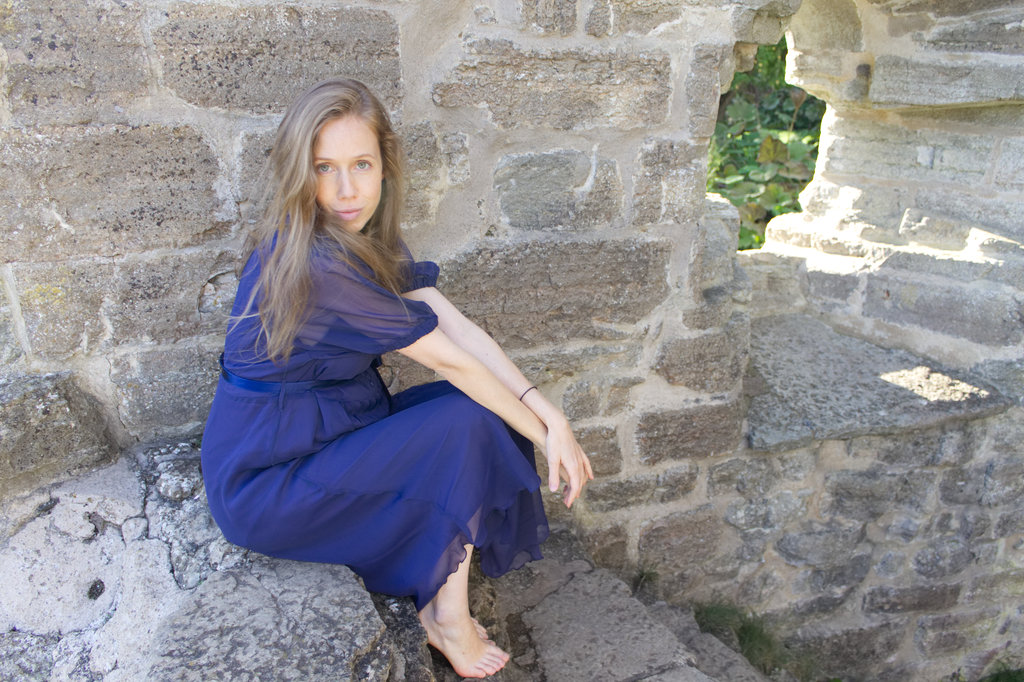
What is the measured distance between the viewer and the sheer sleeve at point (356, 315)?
1.58 meters

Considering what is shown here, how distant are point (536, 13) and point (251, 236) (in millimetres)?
856

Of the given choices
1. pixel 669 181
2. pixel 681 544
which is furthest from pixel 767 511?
pixel 669 181

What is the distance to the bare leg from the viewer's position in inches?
68.4

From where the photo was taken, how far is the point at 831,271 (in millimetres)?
3084

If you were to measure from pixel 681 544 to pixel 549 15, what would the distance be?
1681 millimetres

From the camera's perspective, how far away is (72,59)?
5.57ft

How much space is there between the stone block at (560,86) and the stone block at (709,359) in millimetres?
653

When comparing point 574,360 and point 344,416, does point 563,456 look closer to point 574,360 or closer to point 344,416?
point 344,416

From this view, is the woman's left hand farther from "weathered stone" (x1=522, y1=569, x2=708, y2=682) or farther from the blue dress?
"weathered stone" (x1=522, y1=569, x2=708, y2=682)

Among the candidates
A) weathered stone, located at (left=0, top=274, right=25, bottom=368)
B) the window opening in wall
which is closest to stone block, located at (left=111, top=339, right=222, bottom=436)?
weathered stone, located at (left=0, top=274, right=25, bottom=368)

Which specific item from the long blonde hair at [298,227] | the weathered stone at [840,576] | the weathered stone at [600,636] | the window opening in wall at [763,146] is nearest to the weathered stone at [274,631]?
the long blonde hair at [298,227]

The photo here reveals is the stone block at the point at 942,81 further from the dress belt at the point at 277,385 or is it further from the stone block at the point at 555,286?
the dress belt at the point at 277,385

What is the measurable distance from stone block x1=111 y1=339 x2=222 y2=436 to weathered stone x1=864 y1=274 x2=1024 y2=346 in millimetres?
2288

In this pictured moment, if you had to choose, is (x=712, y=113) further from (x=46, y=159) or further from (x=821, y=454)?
(x=46, y=159)
